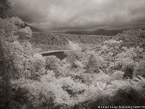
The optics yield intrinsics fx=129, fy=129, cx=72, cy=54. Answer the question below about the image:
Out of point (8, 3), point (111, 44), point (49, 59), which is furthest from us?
point (111, 44)

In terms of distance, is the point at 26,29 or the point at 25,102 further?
the point at 26,29

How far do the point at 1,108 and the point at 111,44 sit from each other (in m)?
28.4

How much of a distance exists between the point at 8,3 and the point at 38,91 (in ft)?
19.1

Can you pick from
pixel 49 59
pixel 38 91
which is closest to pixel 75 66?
pixel 49 59

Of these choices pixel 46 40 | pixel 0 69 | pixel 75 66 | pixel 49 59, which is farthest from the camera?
pixel 46 40

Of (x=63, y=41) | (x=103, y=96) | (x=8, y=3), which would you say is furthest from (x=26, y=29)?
(x=63, y=41)

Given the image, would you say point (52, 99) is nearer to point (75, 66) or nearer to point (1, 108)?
point (1, 108)

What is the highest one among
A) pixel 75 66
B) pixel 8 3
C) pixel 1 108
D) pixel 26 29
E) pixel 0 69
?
pixel 8 3

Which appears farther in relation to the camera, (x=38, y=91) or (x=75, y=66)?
(x=75, y=66)

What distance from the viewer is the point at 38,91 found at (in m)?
8.80

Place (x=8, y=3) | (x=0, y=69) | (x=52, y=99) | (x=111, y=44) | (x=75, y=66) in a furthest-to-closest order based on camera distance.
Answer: (x=111, y=44)
(x=75, y=66)
(x=52, y=99)
(x=8, y=3)
(x=0, y=69)

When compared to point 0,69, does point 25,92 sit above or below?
below

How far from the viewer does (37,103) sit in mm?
7684

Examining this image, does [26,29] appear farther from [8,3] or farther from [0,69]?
[0,69]
